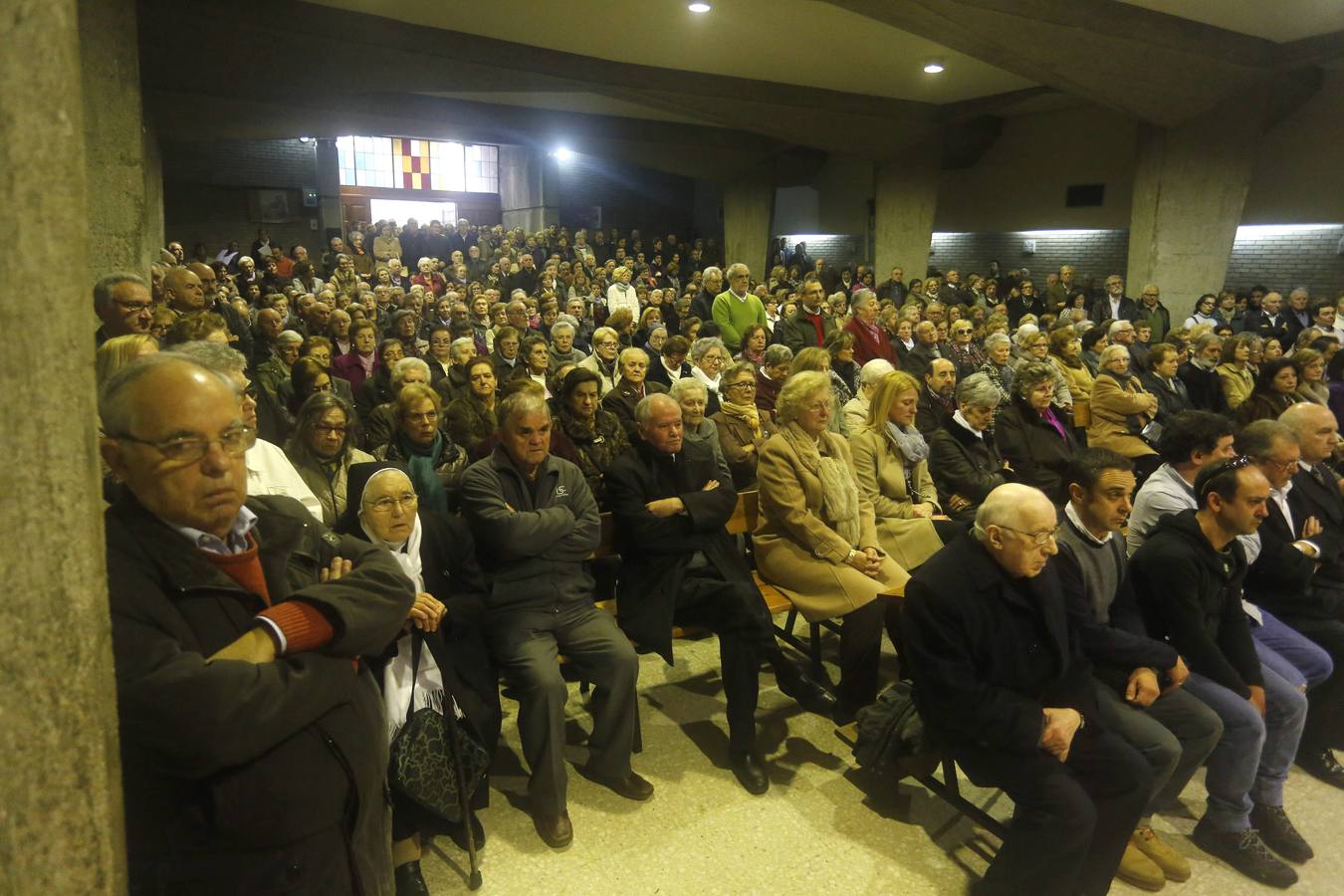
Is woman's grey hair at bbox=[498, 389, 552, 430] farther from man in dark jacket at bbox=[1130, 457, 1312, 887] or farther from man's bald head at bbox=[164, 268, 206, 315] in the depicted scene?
man's bald head at bbox=[164, 268, 206, 315]

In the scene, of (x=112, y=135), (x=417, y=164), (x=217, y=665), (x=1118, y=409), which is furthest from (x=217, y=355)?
(x=417, y=164)

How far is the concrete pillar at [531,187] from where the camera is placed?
72.0ft

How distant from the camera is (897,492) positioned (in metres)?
4.38

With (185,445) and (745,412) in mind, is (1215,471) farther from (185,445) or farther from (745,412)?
(185,445)

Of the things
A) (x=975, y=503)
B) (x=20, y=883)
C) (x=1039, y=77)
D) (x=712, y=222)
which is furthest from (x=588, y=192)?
(x=20, y=883)

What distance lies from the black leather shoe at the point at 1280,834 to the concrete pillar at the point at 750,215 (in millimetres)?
15952

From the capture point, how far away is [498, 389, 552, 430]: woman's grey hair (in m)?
3.28

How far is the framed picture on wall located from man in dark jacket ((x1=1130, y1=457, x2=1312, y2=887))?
Answer: 64.0 ft

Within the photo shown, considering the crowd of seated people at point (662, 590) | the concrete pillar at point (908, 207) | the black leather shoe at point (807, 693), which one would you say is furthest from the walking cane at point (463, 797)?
the concrete pillar at point (908, 207)

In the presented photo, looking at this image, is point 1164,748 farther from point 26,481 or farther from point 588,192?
point 588,192

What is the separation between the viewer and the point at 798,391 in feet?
12.7

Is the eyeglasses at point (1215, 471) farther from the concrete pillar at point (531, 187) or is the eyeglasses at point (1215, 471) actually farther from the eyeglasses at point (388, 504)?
the concrete pillar at point (531, 187)

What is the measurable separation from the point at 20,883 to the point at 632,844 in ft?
6.80

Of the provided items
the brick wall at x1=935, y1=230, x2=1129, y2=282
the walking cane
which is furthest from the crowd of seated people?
the brick wall at x1=935, y1=230, x2=1129, y2=282
